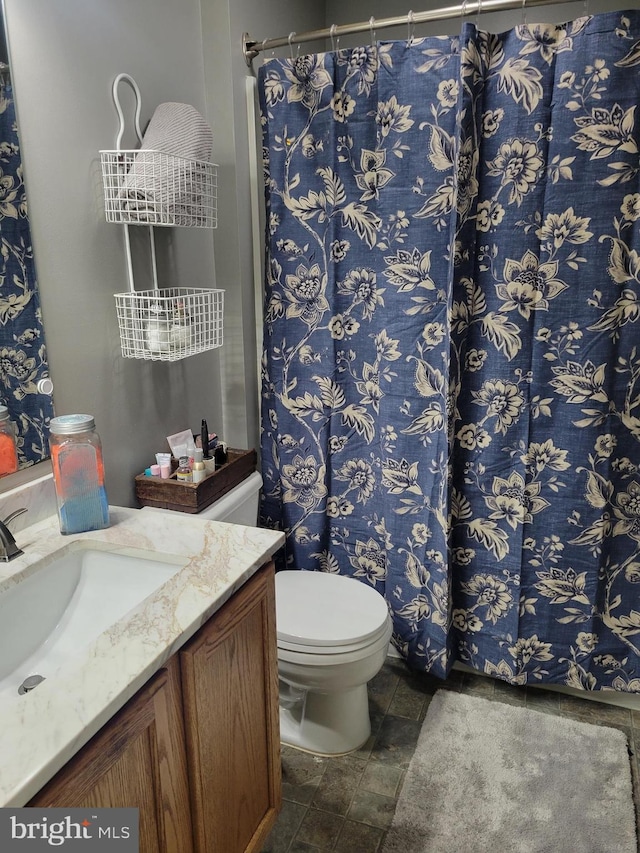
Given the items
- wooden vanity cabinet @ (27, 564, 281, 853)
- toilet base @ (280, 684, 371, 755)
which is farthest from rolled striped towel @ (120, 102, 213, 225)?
toilet base @ (280, 684, 371, 755)

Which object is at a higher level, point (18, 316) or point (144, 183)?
point (144, 183)

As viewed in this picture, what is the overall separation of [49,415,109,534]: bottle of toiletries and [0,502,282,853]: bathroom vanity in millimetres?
38

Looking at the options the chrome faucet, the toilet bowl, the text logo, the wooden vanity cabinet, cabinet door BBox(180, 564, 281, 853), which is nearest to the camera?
the text logo

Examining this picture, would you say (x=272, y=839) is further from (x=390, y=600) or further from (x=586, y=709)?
(x=586, y=709)

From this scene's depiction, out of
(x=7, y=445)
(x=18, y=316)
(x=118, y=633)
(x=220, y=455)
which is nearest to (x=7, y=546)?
(x=7, y=445)

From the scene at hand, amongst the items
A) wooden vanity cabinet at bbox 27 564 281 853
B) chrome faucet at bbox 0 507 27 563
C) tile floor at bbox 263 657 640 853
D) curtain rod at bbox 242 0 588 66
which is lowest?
tile floor at bbox 263 657 640 853

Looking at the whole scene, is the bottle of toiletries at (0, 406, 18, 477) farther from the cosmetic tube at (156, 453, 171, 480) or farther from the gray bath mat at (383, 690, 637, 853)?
the gray bath mat at (383, 690, 637, 853)

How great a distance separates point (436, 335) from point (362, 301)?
278mm

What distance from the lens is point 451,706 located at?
211cm

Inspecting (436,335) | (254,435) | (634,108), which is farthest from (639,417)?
(254,435)

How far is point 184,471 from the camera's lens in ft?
6.11

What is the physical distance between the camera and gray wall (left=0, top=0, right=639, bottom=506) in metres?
1.44

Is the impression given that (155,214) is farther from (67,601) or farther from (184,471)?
(67,601)

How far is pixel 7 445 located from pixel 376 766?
4.36 ft
